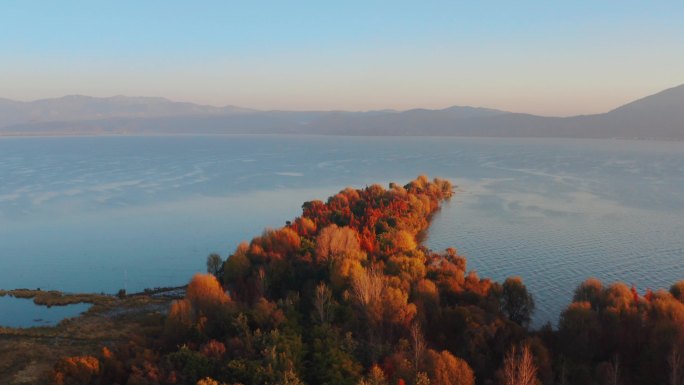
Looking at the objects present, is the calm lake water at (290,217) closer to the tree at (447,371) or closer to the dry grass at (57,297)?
the dry grass at (57,297)

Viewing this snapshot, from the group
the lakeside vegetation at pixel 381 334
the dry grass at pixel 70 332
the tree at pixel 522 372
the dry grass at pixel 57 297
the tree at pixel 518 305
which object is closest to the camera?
the tree at pixel 522 372

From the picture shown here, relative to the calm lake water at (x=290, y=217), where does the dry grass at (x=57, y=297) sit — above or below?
below

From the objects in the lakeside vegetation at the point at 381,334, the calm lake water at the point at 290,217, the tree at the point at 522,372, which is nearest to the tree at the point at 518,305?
the lakeside vegetation at the point at 381,334

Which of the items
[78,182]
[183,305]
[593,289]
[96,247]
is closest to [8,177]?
[78,182]

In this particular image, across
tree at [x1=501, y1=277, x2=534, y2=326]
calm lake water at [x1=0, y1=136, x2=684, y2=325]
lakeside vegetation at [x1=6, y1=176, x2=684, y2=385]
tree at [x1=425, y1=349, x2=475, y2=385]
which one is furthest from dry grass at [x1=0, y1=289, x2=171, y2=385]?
tree at [x1=501, y1=277, x2=534, y2=326]

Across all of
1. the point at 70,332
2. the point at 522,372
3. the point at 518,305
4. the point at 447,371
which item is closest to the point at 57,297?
the point at 70,332

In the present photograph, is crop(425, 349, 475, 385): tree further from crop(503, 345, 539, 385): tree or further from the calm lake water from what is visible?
the calm lake water
